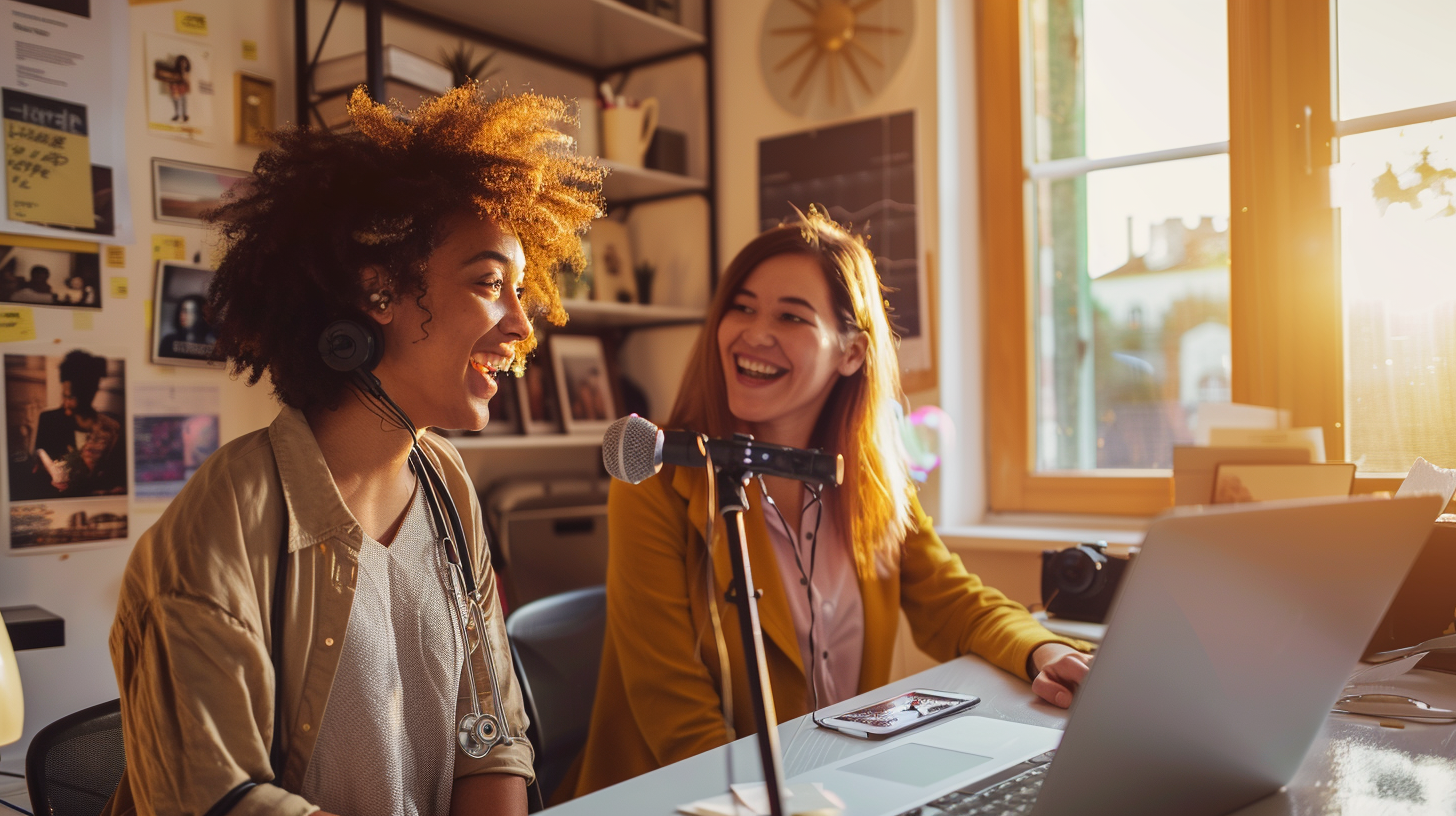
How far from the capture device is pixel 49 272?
66.8 inches

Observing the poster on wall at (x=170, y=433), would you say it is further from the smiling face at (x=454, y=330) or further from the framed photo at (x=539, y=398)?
the smiling face at (x=454, y=330)

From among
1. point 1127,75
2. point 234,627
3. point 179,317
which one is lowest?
point 234,627

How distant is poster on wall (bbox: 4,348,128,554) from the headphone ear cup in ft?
3.32

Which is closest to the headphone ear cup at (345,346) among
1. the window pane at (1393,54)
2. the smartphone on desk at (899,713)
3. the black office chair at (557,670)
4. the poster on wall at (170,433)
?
the black office chair at (557,670)

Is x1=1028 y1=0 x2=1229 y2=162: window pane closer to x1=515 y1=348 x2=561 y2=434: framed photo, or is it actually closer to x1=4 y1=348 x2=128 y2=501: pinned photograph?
x1=515 y1=348 x2=561 y2=434: framed photo

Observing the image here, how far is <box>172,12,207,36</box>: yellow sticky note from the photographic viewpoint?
6.15 ft

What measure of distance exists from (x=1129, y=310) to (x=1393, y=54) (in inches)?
27.6

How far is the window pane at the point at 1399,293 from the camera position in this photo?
185 cm

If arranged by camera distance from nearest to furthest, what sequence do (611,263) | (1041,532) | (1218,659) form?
1. (1218,659)
2. (1041,532)
3. (611,263)

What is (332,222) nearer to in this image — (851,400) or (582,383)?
(851,400)

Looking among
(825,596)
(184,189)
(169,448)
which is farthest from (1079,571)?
(184,189)

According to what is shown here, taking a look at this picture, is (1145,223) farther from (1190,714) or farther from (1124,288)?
(1190,714)

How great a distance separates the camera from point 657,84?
2.80m

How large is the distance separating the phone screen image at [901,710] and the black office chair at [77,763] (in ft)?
2.55
